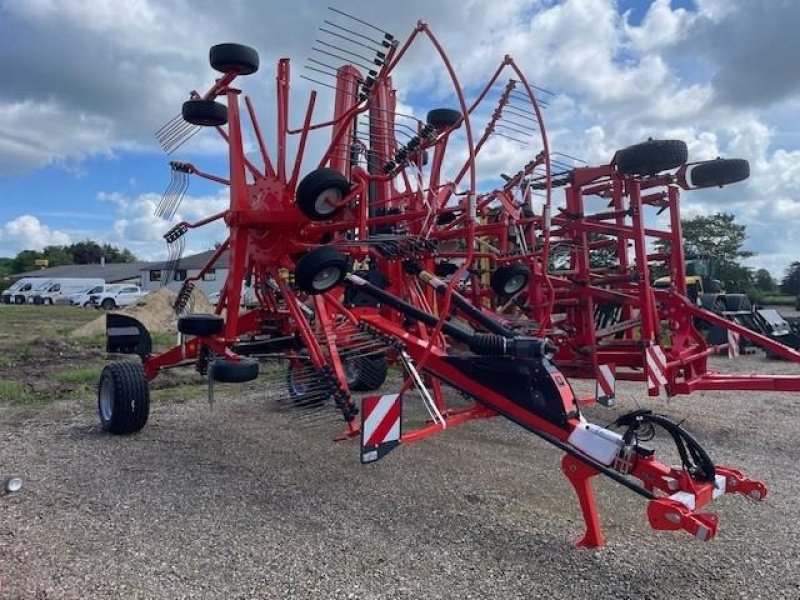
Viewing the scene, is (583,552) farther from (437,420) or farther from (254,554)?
(254,554)

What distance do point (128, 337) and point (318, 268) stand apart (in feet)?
11.8

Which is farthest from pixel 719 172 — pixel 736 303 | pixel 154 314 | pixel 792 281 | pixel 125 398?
Answer: pixel 792 281

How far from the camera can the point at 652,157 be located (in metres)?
6.38

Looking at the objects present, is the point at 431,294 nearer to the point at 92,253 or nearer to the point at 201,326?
the point at 201,326

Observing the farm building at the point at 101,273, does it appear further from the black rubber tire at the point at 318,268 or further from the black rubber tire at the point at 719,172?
the black rubber tire at the point at 318,268

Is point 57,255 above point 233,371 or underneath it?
above

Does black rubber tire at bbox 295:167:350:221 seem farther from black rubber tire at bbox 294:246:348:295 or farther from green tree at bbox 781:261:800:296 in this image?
green tree at bbox 781:261:800:296

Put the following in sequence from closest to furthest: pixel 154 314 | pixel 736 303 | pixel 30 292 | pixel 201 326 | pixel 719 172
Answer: pixel 201 326 < pixel 719 172 < pixel 736 303 < pixel 154 314 < pixel 30 292

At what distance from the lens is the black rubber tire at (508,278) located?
6.45m

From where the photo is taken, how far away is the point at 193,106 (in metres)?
6.35

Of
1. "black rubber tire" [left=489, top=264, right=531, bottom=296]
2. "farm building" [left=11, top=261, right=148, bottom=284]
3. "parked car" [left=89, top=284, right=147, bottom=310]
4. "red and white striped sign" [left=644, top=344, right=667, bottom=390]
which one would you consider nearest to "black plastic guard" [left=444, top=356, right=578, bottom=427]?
"black rubber tire" [left=489, top=264, right=531, bottom=296]


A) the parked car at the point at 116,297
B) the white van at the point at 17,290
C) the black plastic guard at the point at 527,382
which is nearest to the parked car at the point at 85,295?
the parked car at the point at 116,297

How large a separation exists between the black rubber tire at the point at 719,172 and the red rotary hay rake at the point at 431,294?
0.02 meters

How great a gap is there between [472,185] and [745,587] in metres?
2.73
